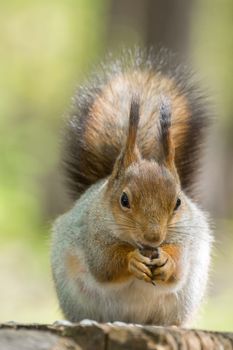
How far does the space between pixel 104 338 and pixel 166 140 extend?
90 cm

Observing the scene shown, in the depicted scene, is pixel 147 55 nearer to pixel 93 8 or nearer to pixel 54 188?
pixel 54 188

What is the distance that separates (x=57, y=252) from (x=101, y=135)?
535mm

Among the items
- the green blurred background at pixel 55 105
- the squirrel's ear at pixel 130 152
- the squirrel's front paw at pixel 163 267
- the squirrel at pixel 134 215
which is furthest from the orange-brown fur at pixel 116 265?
the green blurred background at pixel 55 105

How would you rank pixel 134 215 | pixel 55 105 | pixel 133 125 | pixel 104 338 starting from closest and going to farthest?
pixel 104 338, pixel 134 215, pixel 133 125, pixel 55 105

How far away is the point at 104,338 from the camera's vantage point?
2.55 meters

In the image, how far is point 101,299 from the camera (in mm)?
3293

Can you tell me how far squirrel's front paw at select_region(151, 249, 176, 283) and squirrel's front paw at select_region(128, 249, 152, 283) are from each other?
1.1 inches

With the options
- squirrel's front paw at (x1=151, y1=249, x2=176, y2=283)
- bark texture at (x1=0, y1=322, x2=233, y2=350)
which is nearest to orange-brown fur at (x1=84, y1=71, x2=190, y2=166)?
squirrel's front paw at (x1=151, y1=249, x2=176, y2=283)

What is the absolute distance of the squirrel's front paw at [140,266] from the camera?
312 cm

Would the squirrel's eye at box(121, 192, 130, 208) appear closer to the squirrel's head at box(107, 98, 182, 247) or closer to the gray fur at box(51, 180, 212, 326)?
the squirrel's head at box(107, 98, 182, 247)

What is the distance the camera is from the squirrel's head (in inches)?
120

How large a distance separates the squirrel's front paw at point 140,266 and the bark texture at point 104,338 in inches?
17.5

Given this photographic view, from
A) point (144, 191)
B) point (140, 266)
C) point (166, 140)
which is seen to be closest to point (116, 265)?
point (140, 266)

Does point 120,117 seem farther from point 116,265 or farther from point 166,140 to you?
point 116,265
